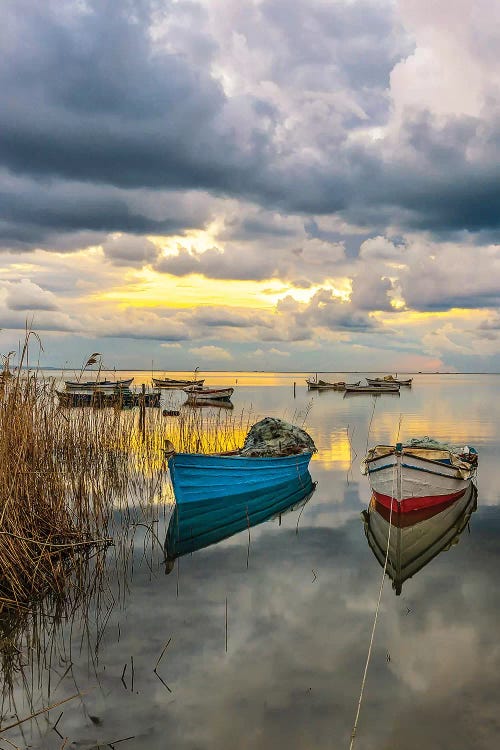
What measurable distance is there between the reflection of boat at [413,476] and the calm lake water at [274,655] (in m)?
2.14

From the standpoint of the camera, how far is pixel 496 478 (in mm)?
23953

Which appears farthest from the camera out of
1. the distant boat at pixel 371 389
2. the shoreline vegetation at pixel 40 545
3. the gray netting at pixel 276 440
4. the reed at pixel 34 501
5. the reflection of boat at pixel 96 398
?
the distant boat at pixel 371 389

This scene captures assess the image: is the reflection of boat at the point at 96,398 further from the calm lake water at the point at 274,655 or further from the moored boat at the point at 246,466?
the calm lake water at the point at 274,655

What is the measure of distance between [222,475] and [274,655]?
→ 30.9ft

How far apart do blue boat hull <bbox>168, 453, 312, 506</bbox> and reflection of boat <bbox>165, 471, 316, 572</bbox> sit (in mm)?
171

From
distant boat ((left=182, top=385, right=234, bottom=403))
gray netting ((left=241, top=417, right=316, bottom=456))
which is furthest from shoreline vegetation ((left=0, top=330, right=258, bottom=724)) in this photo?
distant boat ((left=182, top=385, right=234, bottom=403))

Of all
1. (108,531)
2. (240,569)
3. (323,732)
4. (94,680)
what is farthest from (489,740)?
(108,531)

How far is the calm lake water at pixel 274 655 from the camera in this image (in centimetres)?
662

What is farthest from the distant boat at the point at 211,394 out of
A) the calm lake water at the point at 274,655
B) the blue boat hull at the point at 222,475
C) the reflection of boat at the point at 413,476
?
the calm lake water at the point at 274,655

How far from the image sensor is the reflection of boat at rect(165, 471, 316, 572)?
46.6 feet

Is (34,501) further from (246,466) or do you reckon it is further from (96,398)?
(246,466)

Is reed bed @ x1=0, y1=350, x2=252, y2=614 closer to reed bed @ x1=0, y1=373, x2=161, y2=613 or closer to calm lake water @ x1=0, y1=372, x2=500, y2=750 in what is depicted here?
reed bed @ x1=0, y1=373, x2=161, y2=613

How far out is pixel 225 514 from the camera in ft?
55.7

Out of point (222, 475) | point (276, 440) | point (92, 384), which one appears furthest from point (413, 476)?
point (92, 384)
